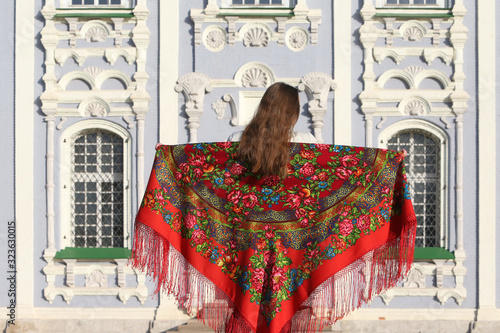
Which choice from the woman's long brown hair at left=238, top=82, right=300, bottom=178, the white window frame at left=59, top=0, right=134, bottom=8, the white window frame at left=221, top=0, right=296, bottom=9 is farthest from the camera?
the white window frame at left=59, top=0, right=134, bottom=8

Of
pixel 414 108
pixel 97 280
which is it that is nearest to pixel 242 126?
pixel 414 108

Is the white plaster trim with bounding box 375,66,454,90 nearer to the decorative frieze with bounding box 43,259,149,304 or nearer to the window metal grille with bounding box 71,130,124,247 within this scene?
the window metal grille with bounding box 71,130,124,247

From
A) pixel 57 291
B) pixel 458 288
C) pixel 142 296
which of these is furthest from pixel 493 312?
pixel 57 291

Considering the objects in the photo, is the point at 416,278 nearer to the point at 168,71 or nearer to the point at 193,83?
the point at 193,83

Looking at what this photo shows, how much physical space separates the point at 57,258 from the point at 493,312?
6268mm

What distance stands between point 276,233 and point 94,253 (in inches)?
245

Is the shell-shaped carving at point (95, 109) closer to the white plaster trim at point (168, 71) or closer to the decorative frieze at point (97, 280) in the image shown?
the white plaster trim at point (168, 71)

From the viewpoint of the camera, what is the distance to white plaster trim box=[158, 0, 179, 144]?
31.4 ft

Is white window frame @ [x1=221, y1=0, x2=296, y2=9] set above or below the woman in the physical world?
above

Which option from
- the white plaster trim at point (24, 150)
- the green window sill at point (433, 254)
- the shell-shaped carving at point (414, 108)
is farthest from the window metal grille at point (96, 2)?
the green window sill at point (433, 254)

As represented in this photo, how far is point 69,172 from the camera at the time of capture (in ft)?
32.0

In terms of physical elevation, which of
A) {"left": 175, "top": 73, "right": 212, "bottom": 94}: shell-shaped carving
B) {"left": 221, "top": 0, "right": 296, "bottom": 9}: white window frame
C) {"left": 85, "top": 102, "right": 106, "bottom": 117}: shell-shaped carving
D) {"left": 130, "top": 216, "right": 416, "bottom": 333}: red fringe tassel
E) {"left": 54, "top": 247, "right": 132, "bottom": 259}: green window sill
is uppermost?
{"left": 221, "top": 0, "right": 296, "bottom": 9}: white window frame

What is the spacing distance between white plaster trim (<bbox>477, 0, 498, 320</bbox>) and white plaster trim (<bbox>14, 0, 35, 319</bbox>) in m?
6.38

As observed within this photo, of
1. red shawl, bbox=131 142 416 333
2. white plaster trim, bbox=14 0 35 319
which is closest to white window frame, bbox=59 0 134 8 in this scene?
white plaster trim, bbox=14 0 35 319
